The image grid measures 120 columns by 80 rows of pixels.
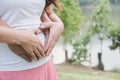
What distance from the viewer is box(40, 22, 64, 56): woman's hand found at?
1.07 meters

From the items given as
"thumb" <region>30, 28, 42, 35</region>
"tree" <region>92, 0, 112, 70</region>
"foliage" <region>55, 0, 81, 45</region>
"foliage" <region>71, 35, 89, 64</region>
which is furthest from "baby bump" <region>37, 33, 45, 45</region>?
"foliage" <region>71, 35, 89, 64</region>

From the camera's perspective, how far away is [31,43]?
978 mm

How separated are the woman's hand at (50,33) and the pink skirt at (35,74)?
0.05 meters

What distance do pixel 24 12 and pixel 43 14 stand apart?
183 millimetres

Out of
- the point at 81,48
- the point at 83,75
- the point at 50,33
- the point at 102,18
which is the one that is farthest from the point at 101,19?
the point at 50,33

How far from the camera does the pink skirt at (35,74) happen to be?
98 cm

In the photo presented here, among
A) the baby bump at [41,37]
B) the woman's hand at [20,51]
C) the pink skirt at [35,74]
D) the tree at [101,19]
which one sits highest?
the baby bump at [41,37]

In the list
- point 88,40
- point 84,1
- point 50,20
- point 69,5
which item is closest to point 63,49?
point 88,40

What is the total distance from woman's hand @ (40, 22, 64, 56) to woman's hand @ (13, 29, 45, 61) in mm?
44

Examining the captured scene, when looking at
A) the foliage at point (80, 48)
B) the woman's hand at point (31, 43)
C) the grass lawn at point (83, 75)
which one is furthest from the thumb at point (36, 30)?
the foliage at point (80, 48)

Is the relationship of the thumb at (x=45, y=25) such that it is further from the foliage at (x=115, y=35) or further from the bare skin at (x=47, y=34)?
the foliage at (x=115, y=35)

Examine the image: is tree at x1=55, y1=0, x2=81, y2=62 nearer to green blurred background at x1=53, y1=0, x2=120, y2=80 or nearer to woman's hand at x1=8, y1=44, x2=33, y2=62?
green blurred background at x1=53, y1=0, x2=120, y2=80

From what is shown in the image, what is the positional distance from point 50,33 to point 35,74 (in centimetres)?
16

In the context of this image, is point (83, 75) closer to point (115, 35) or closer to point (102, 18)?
point (102, 18)
